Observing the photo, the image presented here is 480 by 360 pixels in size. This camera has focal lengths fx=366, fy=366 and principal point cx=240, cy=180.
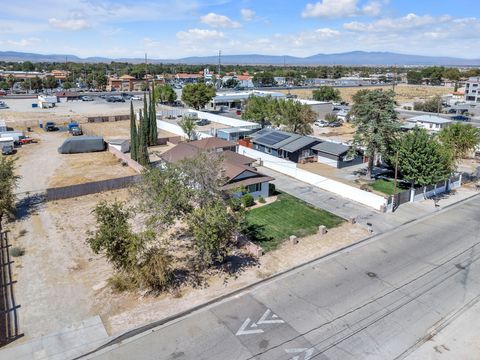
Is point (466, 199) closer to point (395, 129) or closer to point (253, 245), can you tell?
point (395, 129)

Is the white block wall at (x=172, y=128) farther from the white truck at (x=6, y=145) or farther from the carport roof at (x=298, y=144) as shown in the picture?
the white truck at (x=6, y=145)

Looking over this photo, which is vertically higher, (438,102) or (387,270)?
(438,102)

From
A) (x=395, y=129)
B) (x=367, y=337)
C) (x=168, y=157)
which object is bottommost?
(x=367, y=337)

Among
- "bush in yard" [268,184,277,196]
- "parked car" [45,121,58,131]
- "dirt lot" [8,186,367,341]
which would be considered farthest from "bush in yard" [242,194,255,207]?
"parked car" [45,121,58,131]

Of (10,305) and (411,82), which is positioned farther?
(411,82)

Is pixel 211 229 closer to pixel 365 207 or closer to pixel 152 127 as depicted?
pixel 365 207

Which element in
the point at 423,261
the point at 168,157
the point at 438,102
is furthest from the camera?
the point at 438,102

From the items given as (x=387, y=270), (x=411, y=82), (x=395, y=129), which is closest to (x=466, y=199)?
(x=395, y=129)
